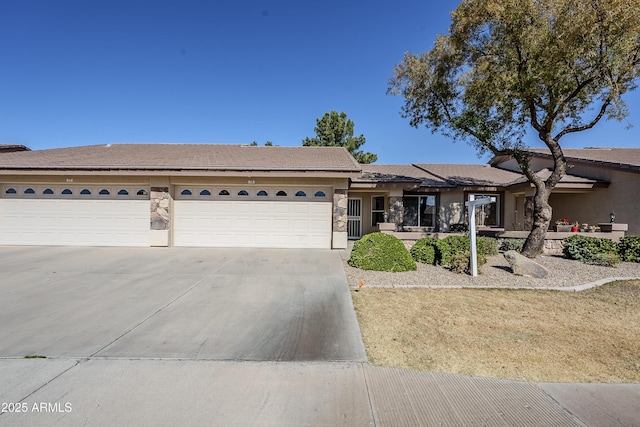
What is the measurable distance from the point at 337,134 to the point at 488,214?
16474 mm

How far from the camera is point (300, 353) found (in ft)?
12.8

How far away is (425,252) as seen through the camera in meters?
9.77

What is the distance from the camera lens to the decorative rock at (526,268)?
8.13 meters

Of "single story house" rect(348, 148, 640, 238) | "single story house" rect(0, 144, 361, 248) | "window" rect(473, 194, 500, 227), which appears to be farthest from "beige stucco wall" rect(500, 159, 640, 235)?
"single story house" rect(0, 144, 361, 248)

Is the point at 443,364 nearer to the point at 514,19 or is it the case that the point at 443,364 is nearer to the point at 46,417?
the point at 46,417

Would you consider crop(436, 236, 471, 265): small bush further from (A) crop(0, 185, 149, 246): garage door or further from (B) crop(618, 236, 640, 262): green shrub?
(A) crop(0, 185, 149, 246): garage door

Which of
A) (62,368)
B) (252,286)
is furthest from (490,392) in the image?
(252,286)

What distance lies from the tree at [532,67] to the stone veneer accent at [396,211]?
4.46m

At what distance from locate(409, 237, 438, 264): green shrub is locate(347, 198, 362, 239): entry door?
675cm

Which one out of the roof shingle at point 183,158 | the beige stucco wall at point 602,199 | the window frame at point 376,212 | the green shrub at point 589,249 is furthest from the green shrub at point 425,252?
the beige stucco wall at point 602,199

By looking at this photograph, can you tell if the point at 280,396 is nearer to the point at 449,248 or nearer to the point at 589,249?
the point at 449,248

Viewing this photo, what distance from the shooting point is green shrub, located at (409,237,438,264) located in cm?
967

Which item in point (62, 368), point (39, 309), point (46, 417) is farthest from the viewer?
point (39, 309)

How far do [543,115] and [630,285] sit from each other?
5905 mm
